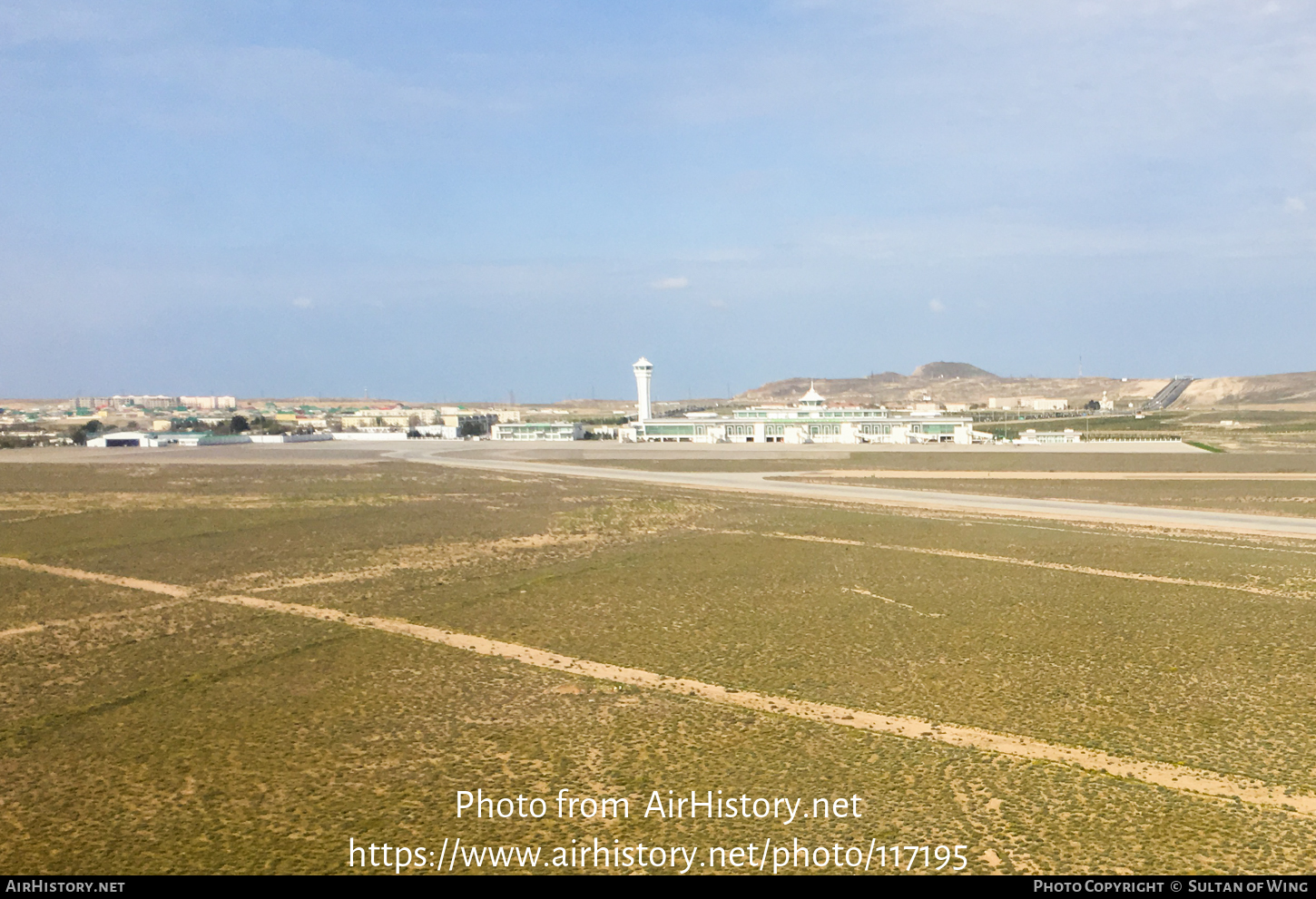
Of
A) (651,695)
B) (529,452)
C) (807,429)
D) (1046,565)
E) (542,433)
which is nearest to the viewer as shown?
(651,695)

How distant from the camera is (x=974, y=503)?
42719 millimetres

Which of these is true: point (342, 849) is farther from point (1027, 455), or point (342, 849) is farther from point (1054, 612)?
point (1027, 455)

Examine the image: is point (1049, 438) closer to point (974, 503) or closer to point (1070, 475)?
point (1070, 475)

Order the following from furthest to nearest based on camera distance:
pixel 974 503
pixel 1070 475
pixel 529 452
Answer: pixel 529 452, pixel 1070 475, pixel 974 503

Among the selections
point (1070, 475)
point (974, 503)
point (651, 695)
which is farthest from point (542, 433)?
point (651, 695)

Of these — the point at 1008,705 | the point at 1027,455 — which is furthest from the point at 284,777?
the point at 1027,455

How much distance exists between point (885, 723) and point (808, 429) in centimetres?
10385

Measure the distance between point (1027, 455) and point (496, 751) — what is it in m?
76.5

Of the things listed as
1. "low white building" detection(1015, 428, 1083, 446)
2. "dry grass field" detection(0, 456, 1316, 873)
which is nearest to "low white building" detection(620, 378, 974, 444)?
"low white building" detection(1015, 428, 1083, 446)

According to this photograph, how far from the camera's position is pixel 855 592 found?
72.1 feet

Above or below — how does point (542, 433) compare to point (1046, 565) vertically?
above

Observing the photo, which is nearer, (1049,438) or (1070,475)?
(1070,475)

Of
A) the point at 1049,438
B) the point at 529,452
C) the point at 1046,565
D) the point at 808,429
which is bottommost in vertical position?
the point at 1046,565

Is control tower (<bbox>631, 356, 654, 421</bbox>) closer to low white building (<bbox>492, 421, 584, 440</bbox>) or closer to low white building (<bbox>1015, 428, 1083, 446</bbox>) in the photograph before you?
low white building (<bbox>492, 421, 584, 440</bbox>)
